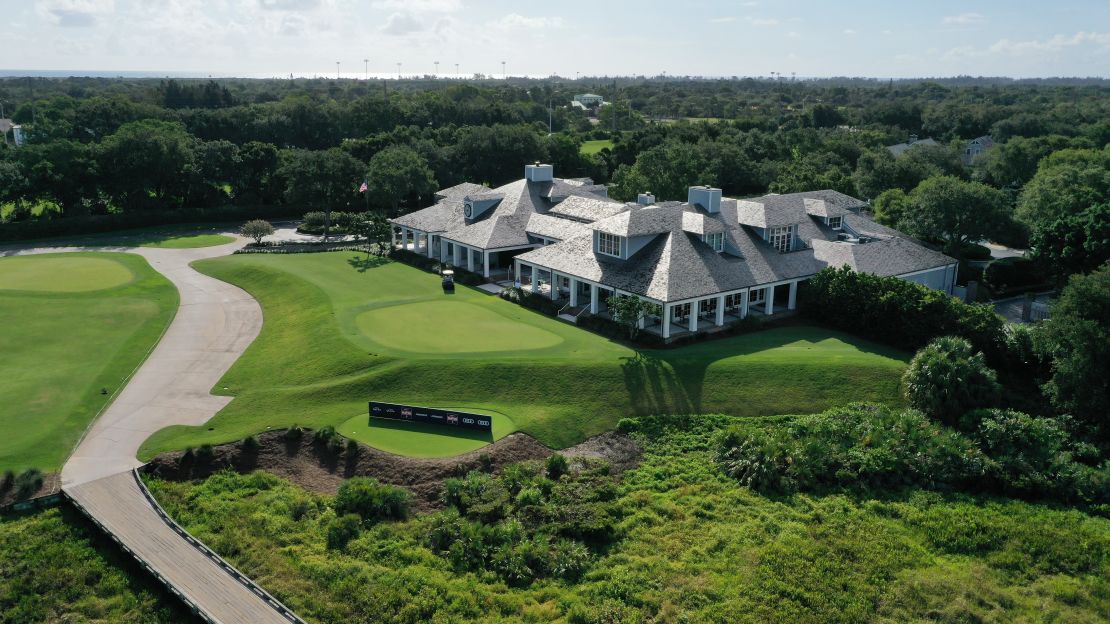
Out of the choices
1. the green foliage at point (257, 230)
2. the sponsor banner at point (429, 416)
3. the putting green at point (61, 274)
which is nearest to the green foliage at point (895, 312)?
the sponsor banner at point (429, 416)

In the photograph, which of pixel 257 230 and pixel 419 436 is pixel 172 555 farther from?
pixel 257 230

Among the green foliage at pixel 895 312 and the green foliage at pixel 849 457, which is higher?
the green foliage at pixel 895 312

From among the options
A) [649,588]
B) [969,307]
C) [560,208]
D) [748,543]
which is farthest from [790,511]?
[560,208]

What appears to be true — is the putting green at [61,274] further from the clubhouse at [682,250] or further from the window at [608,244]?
the window at [608,244]

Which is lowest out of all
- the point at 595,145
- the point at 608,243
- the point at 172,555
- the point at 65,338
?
the point at 172,555

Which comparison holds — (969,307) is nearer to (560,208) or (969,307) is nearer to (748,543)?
(748,543)

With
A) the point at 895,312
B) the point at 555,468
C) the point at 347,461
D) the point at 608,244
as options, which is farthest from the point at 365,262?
the point at 895,312
